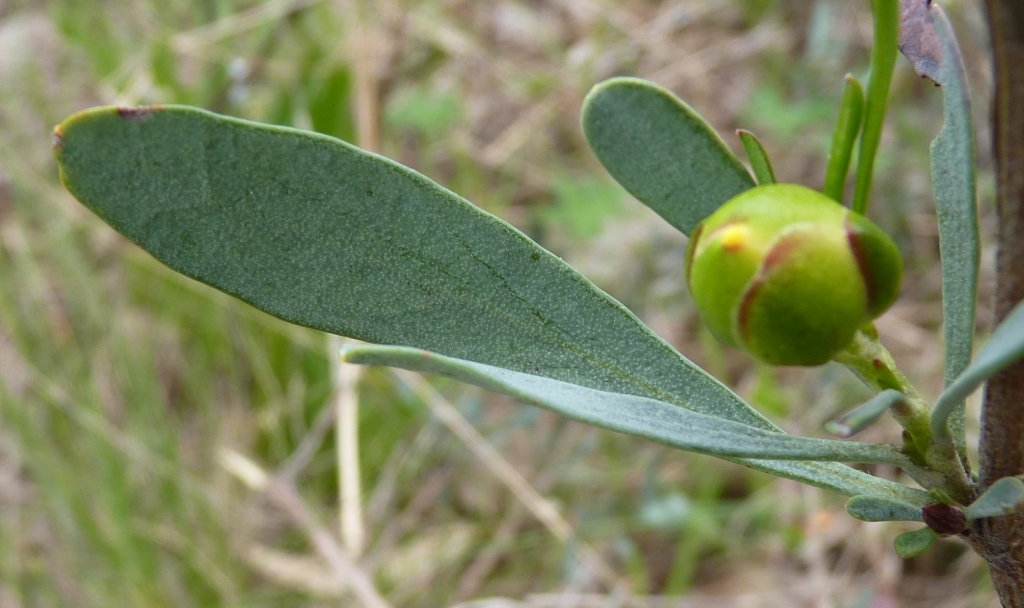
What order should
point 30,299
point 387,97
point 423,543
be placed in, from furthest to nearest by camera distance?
point 387,97
point 30,299
point 423,543

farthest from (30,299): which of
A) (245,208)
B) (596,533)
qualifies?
(245,208)

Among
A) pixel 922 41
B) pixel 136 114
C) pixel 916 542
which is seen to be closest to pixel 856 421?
pixel 916 542

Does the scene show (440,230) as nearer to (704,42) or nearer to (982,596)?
(982,596)

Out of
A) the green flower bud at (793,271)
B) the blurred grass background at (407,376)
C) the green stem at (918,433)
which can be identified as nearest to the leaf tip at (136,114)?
the green flower bud at (793,271)

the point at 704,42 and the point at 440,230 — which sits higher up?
the point at 704,42

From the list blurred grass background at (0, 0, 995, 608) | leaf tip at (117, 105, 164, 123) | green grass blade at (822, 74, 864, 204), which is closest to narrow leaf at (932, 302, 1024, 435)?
green grass blade at (822, 74, 864, 204)

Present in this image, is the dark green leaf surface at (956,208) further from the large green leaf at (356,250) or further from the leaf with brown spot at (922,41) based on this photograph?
the large green leaf at (356,250)
